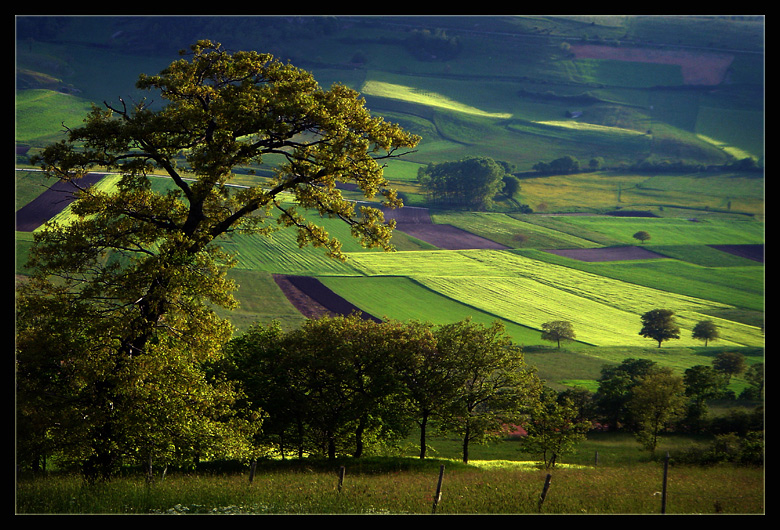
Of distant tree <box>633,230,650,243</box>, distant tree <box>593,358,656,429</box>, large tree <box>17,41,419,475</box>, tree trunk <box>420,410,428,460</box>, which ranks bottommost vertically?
distant tree <box>593,358,656,429</box>

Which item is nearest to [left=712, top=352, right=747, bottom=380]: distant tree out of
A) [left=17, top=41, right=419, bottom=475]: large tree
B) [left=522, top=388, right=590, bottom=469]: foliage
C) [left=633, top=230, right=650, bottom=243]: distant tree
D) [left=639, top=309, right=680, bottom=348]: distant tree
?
[left=639, top=309, right=680, bottom=348]: distant tree

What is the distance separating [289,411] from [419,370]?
9213 mm

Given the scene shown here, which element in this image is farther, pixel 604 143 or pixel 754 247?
pixel 604 143

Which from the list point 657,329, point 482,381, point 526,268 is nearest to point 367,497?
point 482,381

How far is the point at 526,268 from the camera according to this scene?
114 meters

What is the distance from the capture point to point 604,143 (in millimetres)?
191750

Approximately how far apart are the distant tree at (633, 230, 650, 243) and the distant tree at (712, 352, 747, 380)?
49959 millimetres

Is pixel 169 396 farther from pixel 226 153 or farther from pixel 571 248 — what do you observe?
pixel 571 248

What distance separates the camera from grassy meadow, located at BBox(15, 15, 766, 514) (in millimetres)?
20391

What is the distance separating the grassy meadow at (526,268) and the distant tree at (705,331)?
114 centimetres

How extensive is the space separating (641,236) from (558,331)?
55822 mm

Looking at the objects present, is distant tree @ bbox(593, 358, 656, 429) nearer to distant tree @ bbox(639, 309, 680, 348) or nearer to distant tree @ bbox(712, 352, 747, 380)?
distant tree @ bbox(712, 352, 747, 380)

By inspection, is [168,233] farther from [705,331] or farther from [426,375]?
[705,331]

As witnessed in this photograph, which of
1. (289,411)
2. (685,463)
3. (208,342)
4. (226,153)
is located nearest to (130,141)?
(226,153)
